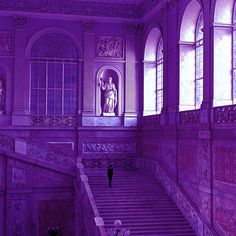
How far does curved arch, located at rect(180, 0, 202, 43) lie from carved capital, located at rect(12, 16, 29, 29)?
8479 millimetres

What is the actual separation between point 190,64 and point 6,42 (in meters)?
9.59

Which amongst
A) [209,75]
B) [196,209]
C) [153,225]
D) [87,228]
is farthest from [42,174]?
[209,75]

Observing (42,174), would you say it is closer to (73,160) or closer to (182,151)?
(73,160)

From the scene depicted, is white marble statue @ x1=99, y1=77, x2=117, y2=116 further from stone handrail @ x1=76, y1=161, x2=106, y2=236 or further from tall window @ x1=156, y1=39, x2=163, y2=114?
stone handrail @ x1=76, y1=161, x2=106, y2=236

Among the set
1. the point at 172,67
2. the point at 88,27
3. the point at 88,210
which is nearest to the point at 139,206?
the point at 88,210

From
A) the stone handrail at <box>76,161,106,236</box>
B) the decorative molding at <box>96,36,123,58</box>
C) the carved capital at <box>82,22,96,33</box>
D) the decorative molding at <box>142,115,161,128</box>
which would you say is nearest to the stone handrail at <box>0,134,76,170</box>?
the stone handrail at <box>76,161,106,236</box>

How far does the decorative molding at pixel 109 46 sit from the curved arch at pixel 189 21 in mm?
5757

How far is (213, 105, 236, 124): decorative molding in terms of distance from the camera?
47.4 ft

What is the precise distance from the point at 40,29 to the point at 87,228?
10.9 m

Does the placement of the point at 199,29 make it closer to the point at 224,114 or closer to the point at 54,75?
the point at 224,114

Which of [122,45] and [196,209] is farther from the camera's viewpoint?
[122,45]

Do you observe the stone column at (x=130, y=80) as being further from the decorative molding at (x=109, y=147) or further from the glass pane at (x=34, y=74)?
the glass pane at (x=34, y=74)

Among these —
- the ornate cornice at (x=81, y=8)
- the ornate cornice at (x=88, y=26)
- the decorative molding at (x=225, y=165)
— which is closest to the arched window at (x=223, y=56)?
the decorative molding at (x=225, y=165)

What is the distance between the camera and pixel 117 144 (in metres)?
24.0
